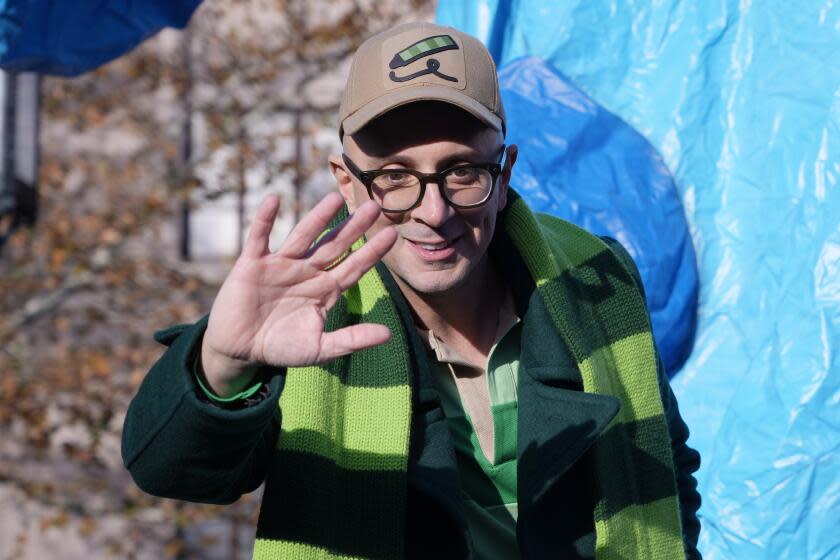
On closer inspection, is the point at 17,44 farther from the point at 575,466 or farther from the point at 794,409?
the point at 794,409

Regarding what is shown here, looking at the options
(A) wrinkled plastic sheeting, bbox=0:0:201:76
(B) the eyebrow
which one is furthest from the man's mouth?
(A) wrinkled plastic sheeting, bbox=0:0:201:76

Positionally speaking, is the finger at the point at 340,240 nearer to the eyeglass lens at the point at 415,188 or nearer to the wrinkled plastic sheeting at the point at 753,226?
the eyeglass lens at the point at 415,188

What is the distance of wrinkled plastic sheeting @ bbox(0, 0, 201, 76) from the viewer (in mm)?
2270

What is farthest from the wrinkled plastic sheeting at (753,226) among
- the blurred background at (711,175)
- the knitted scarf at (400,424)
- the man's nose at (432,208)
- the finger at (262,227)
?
the finger at (262,227)

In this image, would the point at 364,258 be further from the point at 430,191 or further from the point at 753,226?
the point at 753,226

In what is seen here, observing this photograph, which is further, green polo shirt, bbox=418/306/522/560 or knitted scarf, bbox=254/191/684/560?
green polo shirt, bbox=418/306/522/560

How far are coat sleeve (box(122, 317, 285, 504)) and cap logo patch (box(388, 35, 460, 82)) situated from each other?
0.49 metres

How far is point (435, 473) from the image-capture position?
5.05 ft

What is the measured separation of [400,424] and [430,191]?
335 mm

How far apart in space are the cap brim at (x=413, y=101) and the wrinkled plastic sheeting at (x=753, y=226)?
0.86 m

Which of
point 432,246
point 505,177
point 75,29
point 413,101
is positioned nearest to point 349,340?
point 432,246

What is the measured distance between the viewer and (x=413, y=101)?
159 centimetres

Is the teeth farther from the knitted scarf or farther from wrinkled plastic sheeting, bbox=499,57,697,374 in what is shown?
wrinkled plastic sheeting, bbox=499,57,697,374

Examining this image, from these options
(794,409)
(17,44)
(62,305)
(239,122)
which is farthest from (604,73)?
(62,305)
